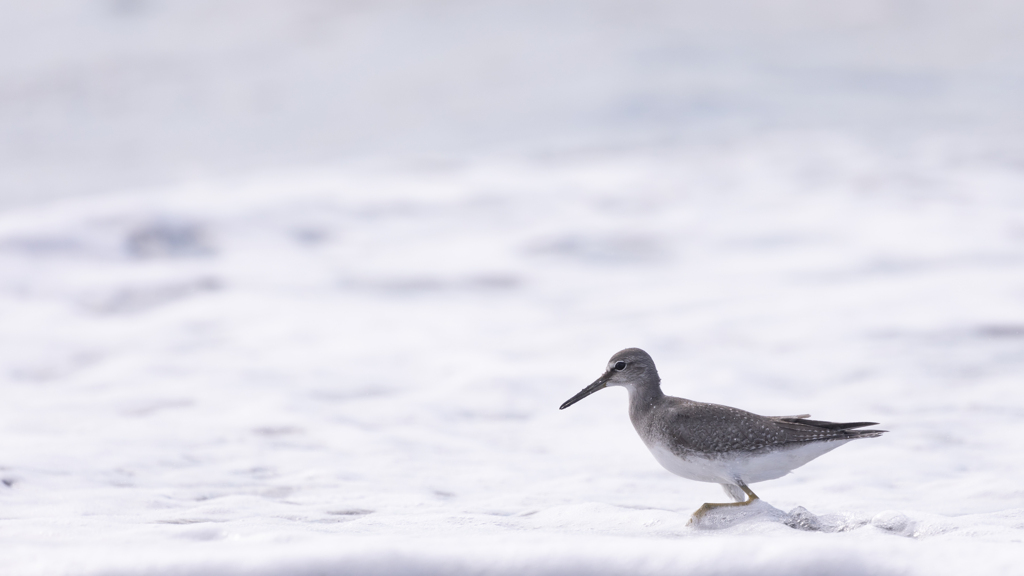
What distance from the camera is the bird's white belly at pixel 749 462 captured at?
4527 millimetres

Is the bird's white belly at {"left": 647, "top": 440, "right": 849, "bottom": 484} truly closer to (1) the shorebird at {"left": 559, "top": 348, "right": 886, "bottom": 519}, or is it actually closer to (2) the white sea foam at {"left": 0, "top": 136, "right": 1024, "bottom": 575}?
(1) the shorebird at {"left": 559, "top": 348, "right": 886, "bottom": 519}

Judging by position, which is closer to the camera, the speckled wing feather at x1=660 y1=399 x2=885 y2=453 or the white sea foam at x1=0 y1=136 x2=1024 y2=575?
the white sea foam at x1=0 y1=136 x2=1024 y2=575

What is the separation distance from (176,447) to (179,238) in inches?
311

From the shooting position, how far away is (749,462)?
179 inches

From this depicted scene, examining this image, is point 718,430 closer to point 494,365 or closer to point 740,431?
point 740,431

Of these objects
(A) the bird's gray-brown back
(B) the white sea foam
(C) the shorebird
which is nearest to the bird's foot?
(C) the shorebird

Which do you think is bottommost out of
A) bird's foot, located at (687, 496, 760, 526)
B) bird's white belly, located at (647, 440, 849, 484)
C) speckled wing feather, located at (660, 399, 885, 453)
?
bird's foot, located at (687, 496, 760, 526)

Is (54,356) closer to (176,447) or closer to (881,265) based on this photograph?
(176,447)

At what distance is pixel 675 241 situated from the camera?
48.8 ft

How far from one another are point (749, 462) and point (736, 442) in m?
0.13

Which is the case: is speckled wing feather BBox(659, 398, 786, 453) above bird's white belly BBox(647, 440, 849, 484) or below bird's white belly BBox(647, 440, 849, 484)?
above

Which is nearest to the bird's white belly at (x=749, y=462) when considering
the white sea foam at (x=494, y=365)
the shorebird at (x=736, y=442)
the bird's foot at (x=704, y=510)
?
the shorebird at (x=736, y=442)

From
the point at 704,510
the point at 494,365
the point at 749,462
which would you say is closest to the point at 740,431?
the point at 749,462

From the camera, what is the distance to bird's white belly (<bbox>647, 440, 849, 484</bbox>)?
4.53 meters
